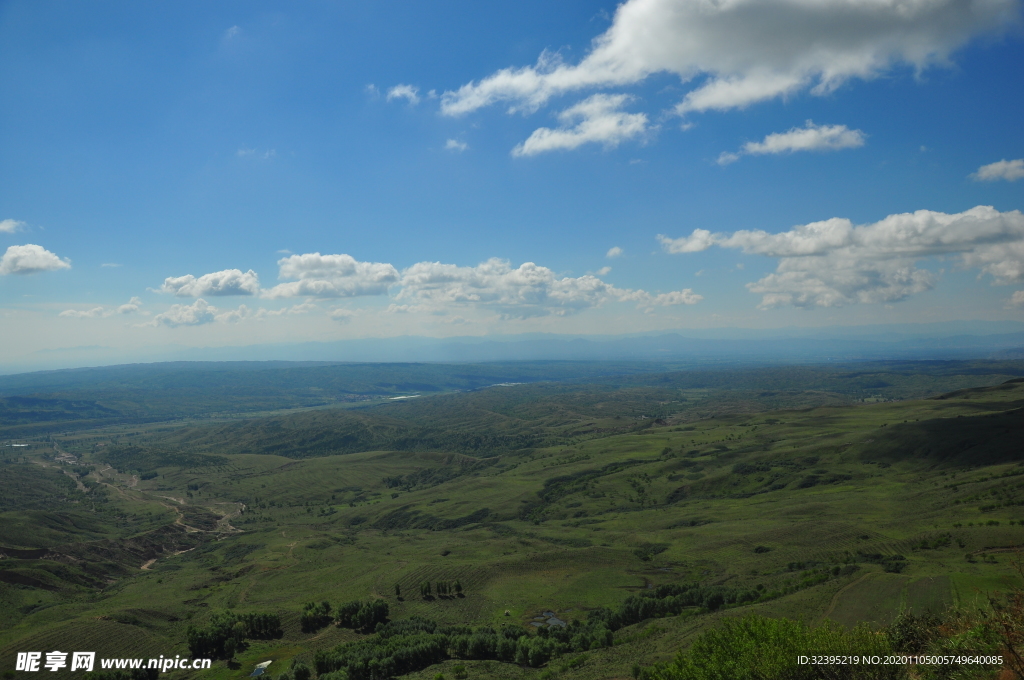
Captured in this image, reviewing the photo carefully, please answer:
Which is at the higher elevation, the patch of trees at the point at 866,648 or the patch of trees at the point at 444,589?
the patch of trees at the point at 866,648

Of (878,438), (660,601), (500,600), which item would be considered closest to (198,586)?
(500,600)

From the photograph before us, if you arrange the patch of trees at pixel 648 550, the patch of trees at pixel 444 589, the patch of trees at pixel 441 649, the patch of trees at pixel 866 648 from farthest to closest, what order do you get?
the patch of trees at pixel 648 550, the patch of trees at pixel 444 589, the patch of trees at pixel 441 649, the patch of trees at pixel 866 648

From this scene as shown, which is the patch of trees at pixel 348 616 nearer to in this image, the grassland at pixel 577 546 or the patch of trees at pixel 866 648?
the grassland at pixel 577 546

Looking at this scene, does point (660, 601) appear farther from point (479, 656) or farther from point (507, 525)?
point (507, 525)

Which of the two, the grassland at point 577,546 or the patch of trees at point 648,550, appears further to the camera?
the patch of trees at point 648,550

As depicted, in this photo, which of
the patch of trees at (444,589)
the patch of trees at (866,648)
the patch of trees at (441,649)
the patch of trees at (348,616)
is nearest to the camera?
the patch of trees at (866,648)

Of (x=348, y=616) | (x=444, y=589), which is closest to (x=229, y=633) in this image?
(x=348, y=616)

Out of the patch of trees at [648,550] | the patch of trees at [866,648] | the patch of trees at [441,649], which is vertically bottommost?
the patch of trees at [648,550]

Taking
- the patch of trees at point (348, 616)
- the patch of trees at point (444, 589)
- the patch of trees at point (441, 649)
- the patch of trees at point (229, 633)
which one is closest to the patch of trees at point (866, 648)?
the patch of trees at point (441, 649)

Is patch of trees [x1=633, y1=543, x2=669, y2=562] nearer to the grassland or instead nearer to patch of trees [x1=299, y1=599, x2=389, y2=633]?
the grassland
